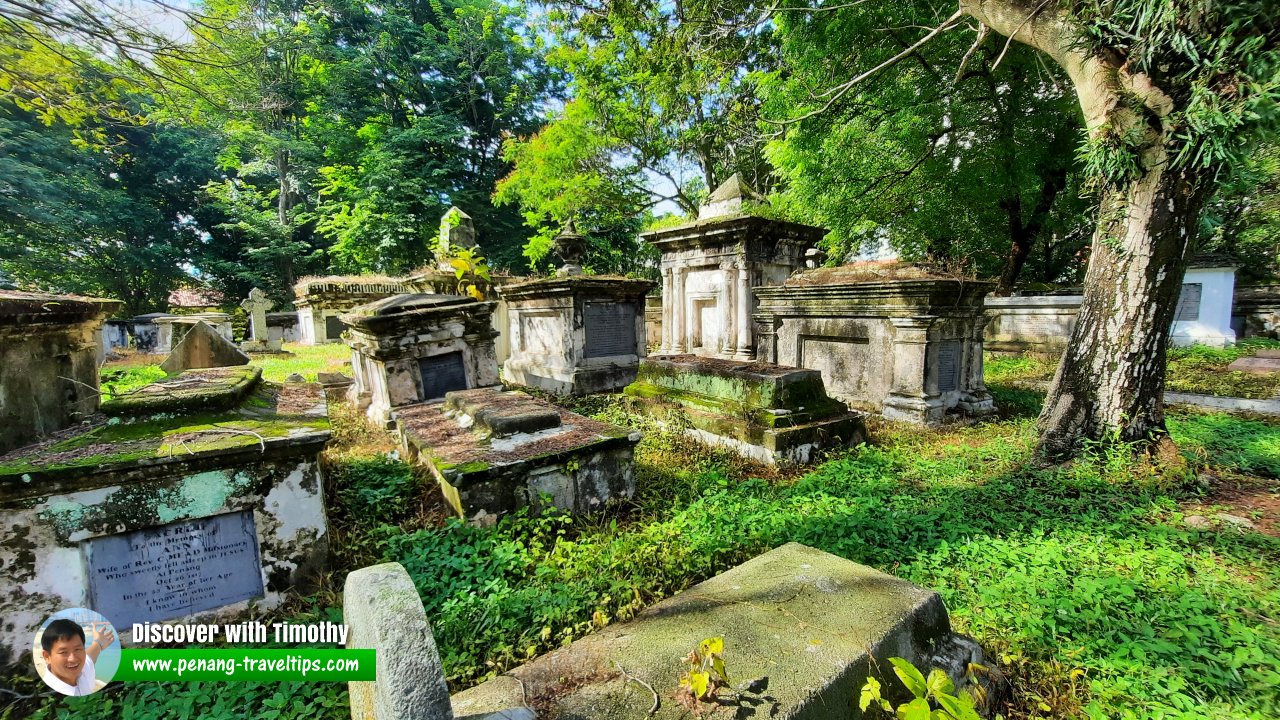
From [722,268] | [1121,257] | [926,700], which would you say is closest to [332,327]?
[722,268]

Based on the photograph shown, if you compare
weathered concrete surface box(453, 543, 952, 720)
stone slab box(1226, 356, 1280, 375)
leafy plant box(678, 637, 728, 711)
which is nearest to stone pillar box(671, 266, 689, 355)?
weathered concrete surface box(453, 543, 952, 720)

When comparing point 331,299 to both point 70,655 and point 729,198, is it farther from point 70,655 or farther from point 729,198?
point 70,655

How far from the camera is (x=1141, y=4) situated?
3342mm

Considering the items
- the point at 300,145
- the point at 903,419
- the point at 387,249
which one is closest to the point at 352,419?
the point at 903,419

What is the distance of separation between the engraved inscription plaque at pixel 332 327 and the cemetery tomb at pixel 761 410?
15453 mm

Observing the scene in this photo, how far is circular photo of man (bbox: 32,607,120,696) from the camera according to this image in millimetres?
1831

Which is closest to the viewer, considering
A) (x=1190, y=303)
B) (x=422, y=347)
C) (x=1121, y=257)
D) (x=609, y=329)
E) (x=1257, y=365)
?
(x=1121, y=257)

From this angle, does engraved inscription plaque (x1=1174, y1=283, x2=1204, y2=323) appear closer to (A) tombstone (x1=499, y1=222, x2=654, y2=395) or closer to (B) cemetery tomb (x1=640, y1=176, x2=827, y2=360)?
(B) cemetery tomb (x1=640, y1=176, x2=827, y2=360)

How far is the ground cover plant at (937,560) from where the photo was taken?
1868 mm

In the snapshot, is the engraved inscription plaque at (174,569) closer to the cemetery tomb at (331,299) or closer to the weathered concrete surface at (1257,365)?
the weathered concrete surface at (1257,365)

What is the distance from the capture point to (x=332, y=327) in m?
16.7

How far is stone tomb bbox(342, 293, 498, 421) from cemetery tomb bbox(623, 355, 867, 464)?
7.41 ft

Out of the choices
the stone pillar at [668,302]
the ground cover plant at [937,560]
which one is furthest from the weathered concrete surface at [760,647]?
the stone pillar at [668,302]

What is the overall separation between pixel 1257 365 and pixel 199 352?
14096mm
